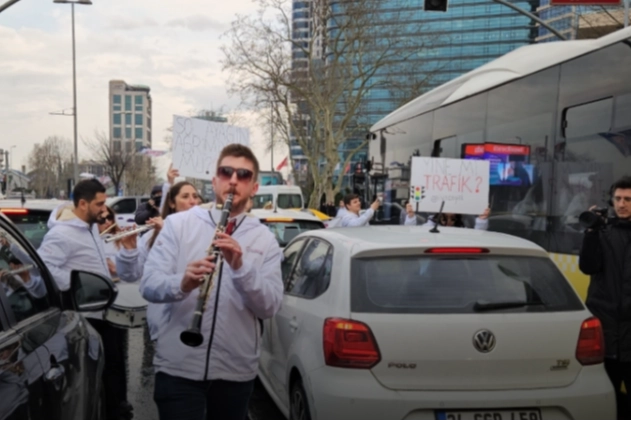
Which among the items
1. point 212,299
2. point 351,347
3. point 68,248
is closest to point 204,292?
point 212,299

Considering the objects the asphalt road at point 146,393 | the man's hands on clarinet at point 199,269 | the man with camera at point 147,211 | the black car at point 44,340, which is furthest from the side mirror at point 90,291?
the man with camera at point 147,211

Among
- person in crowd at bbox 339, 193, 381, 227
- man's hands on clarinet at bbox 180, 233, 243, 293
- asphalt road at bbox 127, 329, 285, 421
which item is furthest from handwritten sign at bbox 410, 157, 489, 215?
man's hands on clarinet at bbox 180, 233, 243, 293

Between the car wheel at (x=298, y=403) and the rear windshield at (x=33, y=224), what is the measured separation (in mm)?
3598

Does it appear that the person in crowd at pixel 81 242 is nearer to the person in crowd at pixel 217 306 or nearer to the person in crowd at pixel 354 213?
the person in crowd at pixel 217 306

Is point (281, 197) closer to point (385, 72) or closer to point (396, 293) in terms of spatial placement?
point (385, 72)

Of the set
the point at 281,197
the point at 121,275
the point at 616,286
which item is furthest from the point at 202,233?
the point at 281,197

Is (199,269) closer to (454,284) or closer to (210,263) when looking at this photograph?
(210,263)

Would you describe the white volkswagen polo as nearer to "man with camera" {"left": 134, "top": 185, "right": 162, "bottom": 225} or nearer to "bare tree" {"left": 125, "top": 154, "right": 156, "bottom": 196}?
"man with camera" {"left": 134, "top": 185, "right": 162, "bottom": 225}

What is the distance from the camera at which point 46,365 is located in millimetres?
2451

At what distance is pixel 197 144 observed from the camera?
23.0ft

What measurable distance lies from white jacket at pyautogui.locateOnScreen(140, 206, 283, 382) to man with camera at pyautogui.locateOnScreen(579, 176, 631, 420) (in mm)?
2530

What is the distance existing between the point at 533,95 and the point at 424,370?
5446mm

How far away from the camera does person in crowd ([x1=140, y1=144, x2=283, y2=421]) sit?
3.13 m

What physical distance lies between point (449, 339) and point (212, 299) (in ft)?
4.65
